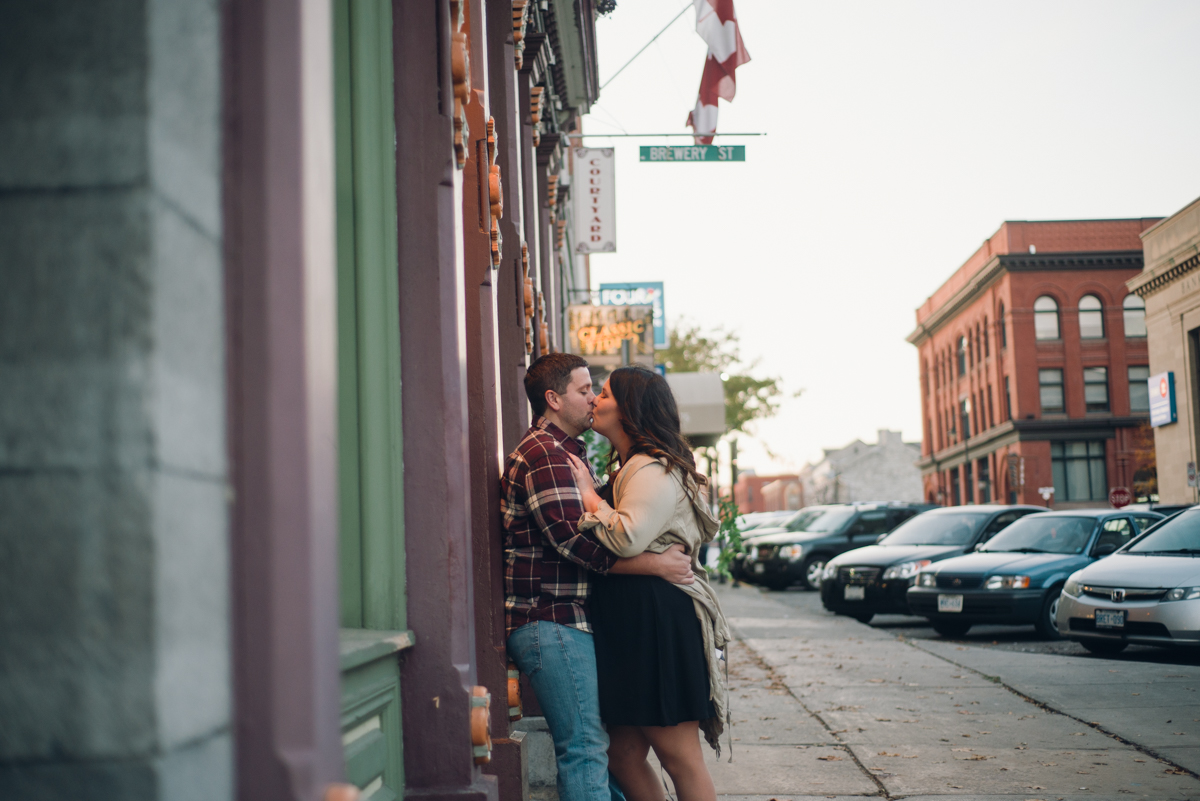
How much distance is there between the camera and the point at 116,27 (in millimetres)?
1536

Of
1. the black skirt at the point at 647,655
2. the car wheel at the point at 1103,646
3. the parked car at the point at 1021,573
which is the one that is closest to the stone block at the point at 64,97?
the black skirt at the point at 647,655

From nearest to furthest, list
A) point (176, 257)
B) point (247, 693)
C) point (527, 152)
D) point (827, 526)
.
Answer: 1. point (176, 257)
2. point (247, 693)
3. point (527, 152)
4. point (827, 526)

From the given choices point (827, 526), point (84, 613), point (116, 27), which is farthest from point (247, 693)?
point (827, 526)

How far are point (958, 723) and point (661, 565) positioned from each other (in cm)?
460

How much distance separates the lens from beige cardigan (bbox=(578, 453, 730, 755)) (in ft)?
12.4

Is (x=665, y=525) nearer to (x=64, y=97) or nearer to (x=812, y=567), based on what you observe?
(x=64, y=97)

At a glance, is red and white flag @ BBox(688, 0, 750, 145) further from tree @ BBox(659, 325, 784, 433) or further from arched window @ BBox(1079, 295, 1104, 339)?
arched window @ BBox(1079, 295, 1104, 339)

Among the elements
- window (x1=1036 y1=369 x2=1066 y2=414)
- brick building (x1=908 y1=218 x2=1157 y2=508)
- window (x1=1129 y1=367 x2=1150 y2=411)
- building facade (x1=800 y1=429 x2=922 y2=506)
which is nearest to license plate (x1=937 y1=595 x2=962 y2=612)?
brick building (x1=908 y1=218 x2=1157 y2=508)

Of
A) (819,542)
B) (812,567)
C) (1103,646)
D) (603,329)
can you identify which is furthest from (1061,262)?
(1103,646)

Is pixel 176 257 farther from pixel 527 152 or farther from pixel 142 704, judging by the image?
pixel 527 152

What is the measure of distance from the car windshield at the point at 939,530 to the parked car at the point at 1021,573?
150 centimetres

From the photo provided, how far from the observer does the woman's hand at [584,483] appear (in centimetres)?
390

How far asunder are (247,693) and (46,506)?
41cm

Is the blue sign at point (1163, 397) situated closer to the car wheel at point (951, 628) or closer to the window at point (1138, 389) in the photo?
the window at point (1138, 389)
